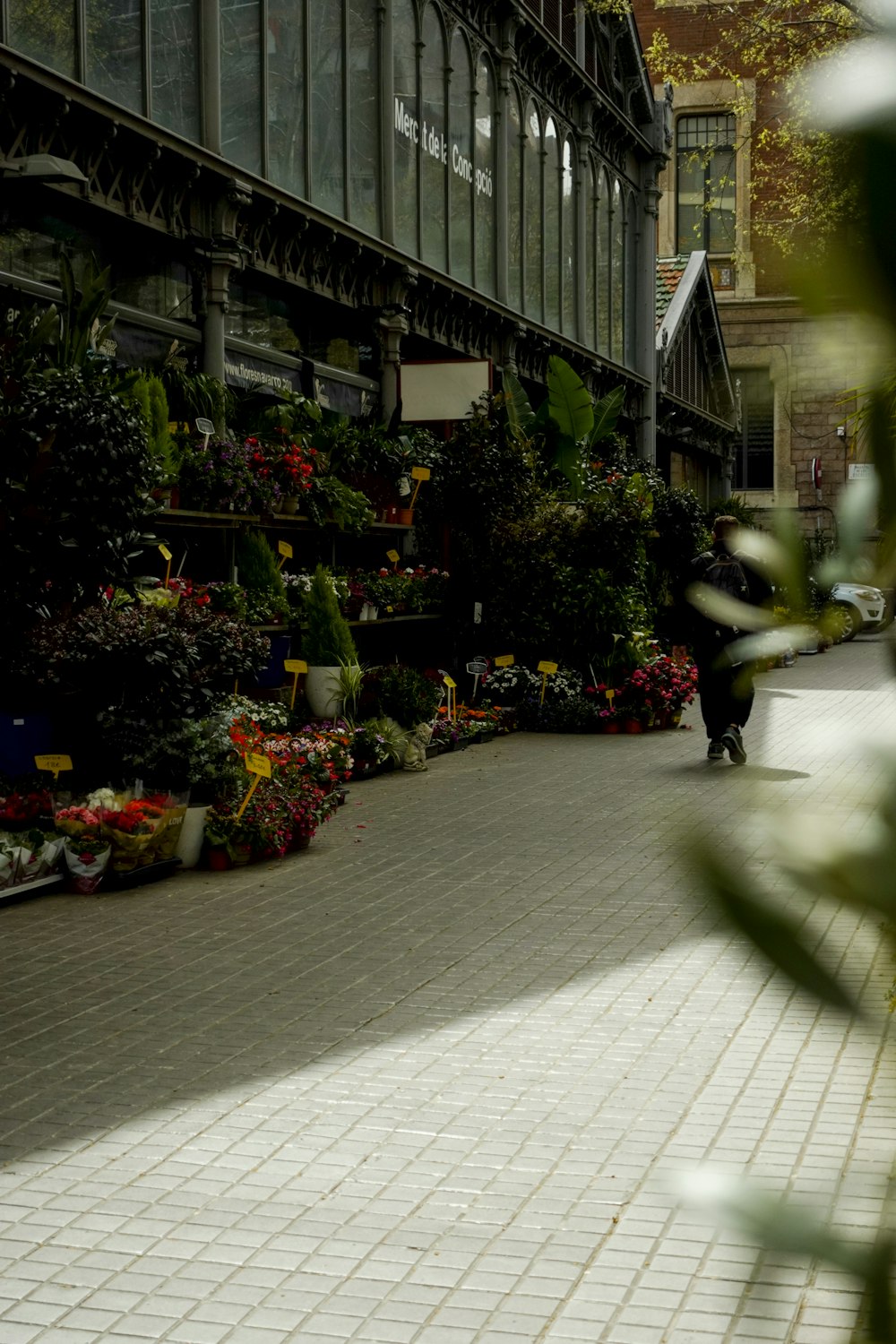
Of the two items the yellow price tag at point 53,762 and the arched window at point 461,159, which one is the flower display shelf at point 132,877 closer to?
the yellow price tag at point 53,762

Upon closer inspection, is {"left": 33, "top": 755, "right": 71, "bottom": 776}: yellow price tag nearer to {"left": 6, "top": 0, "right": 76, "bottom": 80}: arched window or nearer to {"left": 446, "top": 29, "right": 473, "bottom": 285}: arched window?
{"left": 6, "top": 0, "right": 76, "bottom": 80}: arched window

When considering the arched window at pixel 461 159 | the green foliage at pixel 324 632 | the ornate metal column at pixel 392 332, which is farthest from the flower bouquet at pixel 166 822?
the arched window at pixel 461 159

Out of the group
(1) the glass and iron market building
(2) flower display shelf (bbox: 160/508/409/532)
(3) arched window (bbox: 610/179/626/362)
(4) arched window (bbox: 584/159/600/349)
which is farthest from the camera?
(3) arched window (bbox: 610/179/626/362)

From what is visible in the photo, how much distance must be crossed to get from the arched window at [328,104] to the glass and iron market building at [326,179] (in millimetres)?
28

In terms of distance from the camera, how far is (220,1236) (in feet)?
14.7

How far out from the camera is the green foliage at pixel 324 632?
569 inches

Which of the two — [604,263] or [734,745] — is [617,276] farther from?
[734,745]

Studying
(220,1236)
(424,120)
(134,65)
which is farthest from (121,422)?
(424,120)

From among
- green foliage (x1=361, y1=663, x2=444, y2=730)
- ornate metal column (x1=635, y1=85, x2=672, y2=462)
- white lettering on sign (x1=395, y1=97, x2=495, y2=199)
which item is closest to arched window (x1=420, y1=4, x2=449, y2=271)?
white lettering on sign (x1=395, y1=97, x2=495, y2=199)

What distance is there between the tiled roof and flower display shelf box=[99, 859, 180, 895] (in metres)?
28.5

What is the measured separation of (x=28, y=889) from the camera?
347 inches

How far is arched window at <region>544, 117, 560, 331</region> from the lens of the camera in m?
25.0

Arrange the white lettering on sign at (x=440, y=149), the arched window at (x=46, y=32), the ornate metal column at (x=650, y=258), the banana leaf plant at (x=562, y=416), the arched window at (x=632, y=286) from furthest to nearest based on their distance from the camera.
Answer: the ornate metal column at (x=650, y=258) < the arched window at (x=632, y=286) < the banana leaf plant at (x=562, y=416) < the white lettering on sign at (x=440, y=149) < the arched window at (x=46, y=32)

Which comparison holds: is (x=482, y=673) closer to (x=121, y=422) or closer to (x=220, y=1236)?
(x=121, y=422)
